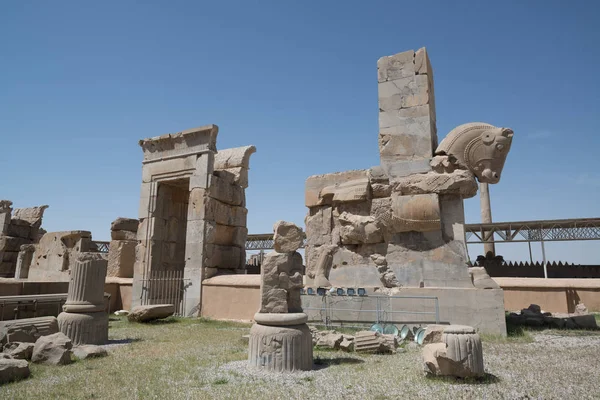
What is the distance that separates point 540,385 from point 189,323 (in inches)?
291

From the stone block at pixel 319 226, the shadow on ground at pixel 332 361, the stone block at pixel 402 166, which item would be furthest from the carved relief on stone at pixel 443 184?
the shadow on ground at pixel 332 361

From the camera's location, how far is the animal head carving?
23.5 ft

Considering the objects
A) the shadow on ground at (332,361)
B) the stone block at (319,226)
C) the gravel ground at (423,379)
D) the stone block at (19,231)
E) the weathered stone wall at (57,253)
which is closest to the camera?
the gravel ground at (423,379)

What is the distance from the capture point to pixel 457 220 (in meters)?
7.19

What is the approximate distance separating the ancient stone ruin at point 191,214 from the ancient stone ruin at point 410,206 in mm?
3775

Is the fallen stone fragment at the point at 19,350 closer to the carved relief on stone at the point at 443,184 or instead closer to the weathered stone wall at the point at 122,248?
the carved relief on stone at the point at 443,184

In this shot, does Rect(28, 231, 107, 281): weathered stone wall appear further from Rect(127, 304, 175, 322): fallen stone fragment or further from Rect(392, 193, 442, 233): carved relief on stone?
Rect(392, 193, 442, 233): carved relief on stone

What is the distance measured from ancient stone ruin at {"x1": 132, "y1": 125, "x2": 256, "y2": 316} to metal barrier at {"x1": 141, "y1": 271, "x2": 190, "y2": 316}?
0.03m

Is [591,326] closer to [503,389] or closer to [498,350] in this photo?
[498,350]

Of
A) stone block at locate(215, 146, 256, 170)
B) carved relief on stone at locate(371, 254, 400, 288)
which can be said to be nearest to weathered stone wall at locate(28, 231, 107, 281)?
stone block at locate(215, 146, 256, 170)

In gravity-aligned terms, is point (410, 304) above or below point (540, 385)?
above

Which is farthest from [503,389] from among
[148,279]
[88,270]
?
[148,279]

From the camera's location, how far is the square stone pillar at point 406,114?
7.64m

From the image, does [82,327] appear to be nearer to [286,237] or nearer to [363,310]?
[286,237]
